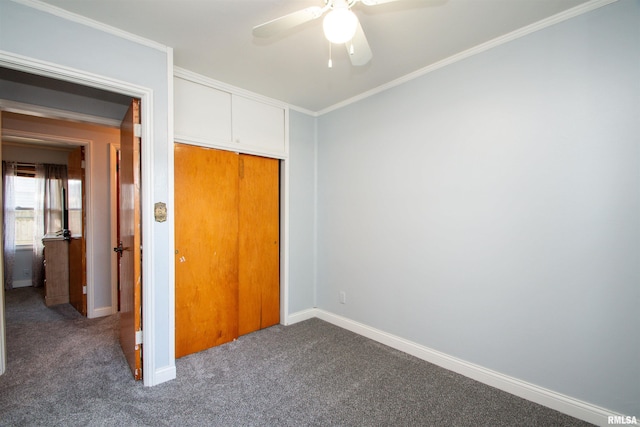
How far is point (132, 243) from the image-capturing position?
7.34 feet

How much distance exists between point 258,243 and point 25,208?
4.99m

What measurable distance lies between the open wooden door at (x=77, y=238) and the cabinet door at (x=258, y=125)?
2365mm

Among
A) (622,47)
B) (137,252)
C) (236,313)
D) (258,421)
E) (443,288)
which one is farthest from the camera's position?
(236,313)

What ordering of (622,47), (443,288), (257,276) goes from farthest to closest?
1. (257,276)
2. (443,288)
3. (622,47)

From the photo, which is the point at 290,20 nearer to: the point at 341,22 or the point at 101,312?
the point at 341,22

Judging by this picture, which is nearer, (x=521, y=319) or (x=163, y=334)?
(x=521, y=319)

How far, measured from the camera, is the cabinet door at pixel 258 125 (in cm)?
296

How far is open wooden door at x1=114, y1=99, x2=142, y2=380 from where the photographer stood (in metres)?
2.17

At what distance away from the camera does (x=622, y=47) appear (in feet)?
5.47

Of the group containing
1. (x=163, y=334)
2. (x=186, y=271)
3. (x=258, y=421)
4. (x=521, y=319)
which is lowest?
(x=258, y=421)

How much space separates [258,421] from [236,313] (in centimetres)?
129

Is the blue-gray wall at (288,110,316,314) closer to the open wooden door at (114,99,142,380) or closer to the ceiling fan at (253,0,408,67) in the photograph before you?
the open wooden door at (114,99,142,380)

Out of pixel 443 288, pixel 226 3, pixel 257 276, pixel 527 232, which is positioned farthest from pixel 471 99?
pixel 257 276

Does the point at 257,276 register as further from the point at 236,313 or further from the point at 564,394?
the point at 564,394
